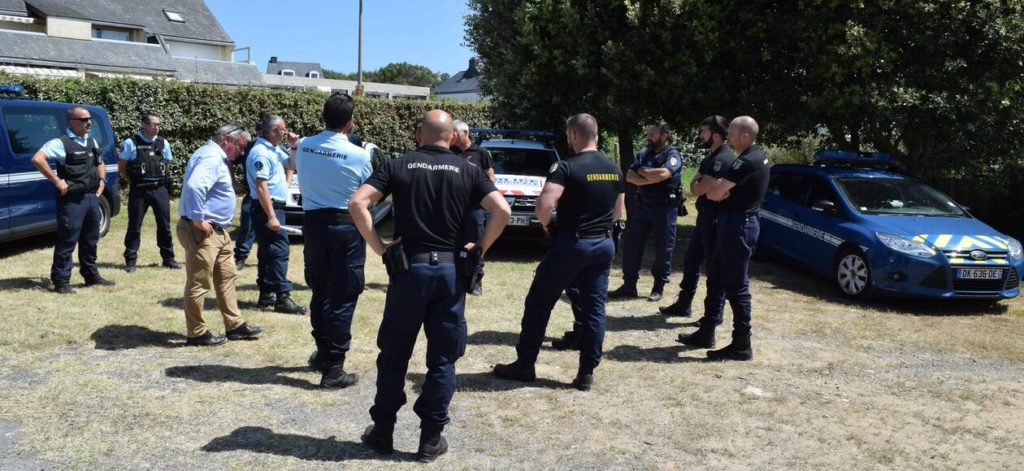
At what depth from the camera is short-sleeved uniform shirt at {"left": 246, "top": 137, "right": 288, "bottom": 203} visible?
6355 mm

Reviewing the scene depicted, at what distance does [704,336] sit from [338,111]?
3.50 metres

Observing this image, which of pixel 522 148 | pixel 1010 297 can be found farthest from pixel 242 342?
pixel 1010 297

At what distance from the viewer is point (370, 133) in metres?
19.1

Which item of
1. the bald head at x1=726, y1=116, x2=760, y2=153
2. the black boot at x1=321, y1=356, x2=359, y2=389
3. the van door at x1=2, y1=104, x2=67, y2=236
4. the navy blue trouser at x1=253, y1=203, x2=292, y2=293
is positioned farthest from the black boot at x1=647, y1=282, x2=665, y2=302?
the van door at x1=2, y1=104, x2=67, y2=236

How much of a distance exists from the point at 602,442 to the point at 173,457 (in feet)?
7.58

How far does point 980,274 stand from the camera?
7773 millimetres

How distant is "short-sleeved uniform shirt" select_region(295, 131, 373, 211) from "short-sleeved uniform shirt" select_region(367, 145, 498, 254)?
101 centimetres

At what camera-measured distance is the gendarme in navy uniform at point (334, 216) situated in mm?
4809

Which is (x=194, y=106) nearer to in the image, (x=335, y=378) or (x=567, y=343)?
(x=567, y=343)

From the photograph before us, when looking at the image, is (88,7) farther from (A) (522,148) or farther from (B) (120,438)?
(B) (120,438)

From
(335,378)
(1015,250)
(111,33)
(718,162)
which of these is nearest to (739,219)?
(718,162)

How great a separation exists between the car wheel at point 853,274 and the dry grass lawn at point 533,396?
48 centimetres

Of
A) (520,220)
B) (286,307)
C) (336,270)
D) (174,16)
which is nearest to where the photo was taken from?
(336,270)

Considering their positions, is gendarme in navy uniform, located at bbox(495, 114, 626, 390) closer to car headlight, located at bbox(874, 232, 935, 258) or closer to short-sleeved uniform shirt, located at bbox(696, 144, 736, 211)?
short-sleeved uniform shirt, located at bbox(696, 144, 736, 211)
